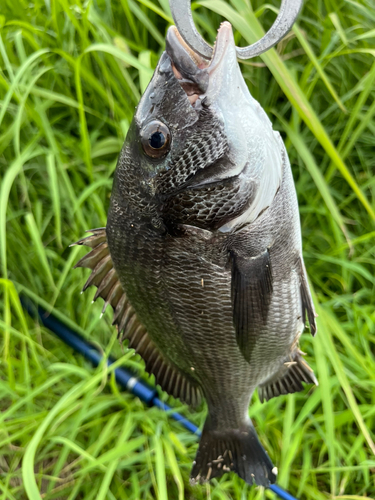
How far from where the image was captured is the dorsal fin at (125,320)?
36.9 inches

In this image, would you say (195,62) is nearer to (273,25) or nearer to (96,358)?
(273,25)

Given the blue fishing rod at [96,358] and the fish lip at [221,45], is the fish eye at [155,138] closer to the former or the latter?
the fish lip at [221,45]

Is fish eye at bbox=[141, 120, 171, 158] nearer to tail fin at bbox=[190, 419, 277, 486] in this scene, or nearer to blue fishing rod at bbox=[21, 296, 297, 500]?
tail fin at bbox=[190, 419, 277, 486]

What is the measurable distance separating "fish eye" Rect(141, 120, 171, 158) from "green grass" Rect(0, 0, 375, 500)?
619mm

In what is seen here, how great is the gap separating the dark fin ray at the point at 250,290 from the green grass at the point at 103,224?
1.63 ft

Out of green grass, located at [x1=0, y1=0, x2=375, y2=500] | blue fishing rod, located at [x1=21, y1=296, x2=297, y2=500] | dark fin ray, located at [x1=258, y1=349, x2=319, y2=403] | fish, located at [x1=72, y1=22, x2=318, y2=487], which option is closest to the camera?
fish, located at [x1=72, y1=22, x2=318, y2=487]

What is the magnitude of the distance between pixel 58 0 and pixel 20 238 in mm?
890

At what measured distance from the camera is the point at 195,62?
2.12 ft

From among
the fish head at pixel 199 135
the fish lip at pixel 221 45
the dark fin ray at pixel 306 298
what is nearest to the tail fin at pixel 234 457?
the dark fin ray at pixel 306 298

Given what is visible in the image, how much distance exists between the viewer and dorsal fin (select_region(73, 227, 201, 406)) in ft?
3.07

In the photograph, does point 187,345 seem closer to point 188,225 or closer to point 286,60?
point 188,225

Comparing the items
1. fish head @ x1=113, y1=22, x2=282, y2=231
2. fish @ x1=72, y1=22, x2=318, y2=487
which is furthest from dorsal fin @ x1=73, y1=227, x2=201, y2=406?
fish head @ x1=113, y1=22, x2=282, y2=231

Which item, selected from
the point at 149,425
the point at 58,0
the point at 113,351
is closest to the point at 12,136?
the point at 58,0

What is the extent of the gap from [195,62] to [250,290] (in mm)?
420
